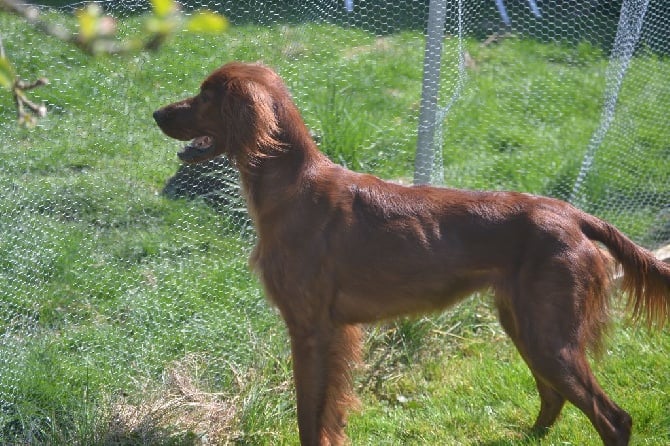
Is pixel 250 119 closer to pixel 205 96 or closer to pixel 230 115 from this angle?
pixel 230 115

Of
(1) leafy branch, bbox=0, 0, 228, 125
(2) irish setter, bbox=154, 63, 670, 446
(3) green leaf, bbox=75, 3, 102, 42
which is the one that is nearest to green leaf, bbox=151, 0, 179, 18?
(1) leafy branch, bbox=0, 0, 228, 125

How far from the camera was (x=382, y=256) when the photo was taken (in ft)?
12.8

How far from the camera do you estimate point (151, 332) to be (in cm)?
468

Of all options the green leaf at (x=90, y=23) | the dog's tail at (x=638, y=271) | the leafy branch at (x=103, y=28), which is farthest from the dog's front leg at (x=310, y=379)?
the green leaf at (x=90, y=23)

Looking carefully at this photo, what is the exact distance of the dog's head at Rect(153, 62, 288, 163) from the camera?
12.9 ft

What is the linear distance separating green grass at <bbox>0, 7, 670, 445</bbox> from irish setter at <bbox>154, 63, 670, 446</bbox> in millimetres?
515

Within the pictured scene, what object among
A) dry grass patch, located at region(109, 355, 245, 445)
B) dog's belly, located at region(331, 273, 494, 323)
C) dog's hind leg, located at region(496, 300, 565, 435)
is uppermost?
dog's belly, located at region(331, 273, 494, 323)

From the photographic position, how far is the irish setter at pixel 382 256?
3734 millimetres

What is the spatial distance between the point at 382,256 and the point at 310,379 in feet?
2.13

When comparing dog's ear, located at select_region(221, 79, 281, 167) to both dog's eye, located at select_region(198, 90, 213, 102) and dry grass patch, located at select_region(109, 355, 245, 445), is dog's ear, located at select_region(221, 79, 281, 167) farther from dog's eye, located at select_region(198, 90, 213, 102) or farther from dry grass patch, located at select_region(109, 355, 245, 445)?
dry grass patch, located at select_region(109, 355, 245, 445)

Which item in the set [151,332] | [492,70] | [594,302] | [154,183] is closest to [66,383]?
[151,332]

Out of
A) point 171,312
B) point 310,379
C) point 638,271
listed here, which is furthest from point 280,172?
point 638,271

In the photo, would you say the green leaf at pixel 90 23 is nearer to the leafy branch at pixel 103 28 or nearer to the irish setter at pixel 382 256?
the leafy branch at pixel 103 28

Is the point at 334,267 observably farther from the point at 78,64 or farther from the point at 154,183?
the point at 78,64
